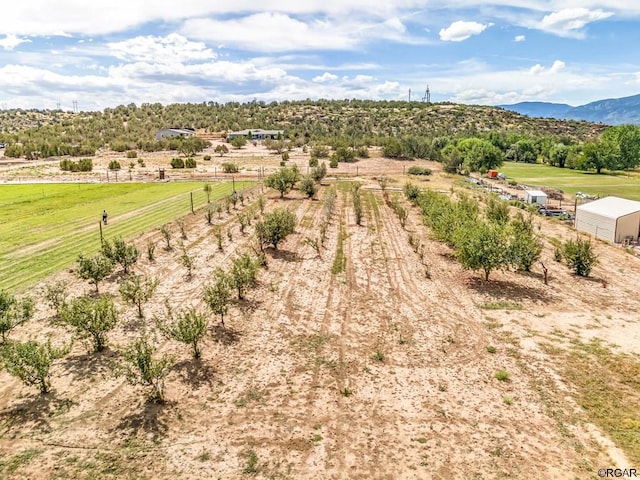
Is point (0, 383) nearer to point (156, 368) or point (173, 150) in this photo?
point (156, 368)

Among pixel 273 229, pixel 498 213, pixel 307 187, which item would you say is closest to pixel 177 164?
pixel 307 187

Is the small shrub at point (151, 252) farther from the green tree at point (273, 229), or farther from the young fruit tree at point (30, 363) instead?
the young fruit tree at point (30, 363)

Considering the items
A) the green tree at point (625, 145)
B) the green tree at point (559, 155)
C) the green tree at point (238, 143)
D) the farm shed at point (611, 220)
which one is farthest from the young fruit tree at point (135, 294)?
the green tree at point (559, 155)

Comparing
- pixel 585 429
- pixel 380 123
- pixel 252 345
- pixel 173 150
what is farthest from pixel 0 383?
pixel 380 123

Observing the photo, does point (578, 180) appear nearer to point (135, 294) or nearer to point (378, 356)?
point (378, 356)

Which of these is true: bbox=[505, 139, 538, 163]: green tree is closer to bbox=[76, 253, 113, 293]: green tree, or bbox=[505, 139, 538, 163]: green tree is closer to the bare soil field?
the bare soil field

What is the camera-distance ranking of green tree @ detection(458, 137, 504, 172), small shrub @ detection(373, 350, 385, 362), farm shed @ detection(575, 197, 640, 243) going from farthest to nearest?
green tree @ detection(458, 137, 504, 172) < farm shed @ detection(575, 197, 640, 243) < small shrub @ detection(373, 350, 385, 362)

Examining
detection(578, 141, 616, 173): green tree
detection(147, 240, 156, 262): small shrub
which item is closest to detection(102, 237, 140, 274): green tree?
detection(147, 240, 156, 262): small shrub

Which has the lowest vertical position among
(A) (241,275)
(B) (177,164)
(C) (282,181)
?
(A) (241,275)
